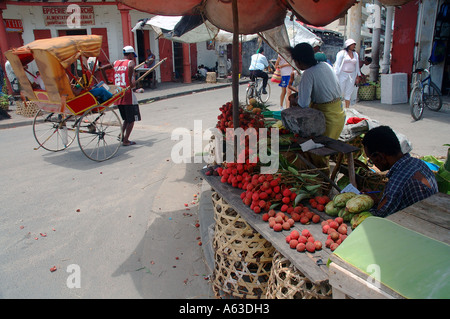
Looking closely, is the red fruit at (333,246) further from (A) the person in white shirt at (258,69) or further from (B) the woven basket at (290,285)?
(A) the person in white shirt at (258,69)

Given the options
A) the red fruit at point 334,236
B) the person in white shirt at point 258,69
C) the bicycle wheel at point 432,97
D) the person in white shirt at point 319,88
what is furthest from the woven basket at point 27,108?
the bicycle wheel at point 432,97

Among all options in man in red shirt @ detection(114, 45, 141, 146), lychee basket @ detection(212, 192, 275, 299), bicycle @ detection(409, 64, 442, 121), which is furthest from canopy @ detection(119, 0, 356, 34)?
bicycle @ detection(409, 64, 442, 121)

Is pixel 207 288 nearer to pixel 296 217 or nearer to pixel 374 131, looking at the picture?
pixel 296 217

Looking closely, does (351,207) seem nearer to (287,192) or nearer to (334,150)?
(287,192)

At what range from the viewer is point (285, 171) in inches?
121

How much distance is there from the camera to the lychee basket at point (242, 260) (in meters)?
2.67

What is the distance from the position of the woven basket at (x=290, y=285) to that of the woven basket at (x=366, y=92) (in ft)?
33.3

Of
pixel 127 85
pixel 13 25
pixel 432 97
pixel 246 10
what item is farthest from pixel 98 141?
pixel 13 25

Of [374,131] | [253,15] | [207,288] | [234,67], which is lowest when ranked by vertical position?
[207,288]

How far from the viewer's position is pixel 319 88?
423cm

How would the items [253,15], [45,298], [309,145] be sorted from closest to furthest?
[45,298], [309,145], [253,15]

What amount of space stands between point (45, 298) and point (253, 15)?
12.3 feet
